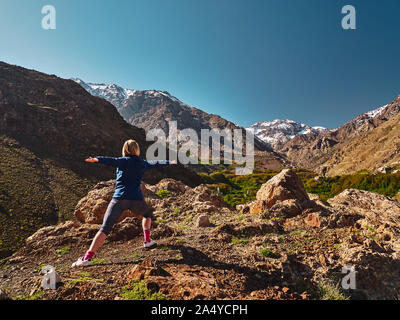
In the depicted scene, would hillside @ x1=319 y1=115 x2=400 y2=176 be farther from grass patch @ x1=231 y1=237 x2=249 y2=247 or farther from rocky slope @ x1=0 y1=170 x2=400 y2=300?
grass patch @ x1=231 y1=237 x2=249 y2=247

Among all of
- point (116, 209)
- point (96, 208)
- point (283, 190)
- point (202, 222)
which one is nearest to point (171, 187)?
point (96, 208)

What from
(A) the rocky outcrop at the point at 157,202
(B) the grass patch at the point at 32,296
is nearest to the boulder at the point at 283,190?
(A) the rocky outcrop at the point at 157,202

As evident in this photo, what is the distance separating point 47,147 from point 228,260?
33.4 metres

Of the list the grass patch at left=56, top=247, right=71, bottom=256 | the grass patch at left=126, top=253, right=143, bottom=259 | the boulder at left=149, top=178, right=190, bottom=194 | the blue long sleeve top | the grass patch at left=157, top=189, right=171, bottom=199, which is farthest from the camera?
the boulder at left=149, top=178, right=190, bottom=194

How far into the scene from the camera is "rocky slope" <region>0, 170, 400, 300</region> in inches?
144

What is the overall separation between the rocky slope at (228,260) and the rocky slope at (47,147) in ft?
31.6

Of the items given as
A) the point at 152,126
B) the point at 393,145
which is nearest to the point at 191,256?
the point at 393,145

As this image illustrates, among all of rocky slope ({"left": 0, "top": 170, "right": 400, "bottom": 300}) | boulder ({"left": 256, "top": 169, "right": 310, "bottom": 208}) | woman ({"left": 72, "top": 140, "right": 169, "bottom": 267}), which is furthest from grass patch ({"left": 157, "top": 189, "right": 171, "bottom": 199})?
woman ({"left": 72, "top": 140, "right": 169, "bottom": 267})

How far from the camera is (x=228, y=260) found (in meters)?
5.06

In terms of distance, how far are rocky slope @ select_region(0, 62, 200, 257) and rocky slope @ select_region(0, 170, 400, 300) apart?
31.6ft

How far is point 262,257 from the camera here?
17.1ft

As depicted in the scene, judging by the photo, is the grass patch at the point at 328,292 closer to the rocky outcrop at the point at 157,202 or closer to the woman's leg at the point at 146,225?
the woman's leg at the point at 146,225

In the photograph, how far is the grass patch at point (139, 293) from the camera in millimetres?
3297

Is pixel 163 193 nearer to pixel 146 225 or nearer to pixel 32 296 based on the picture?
pixel 146 225
